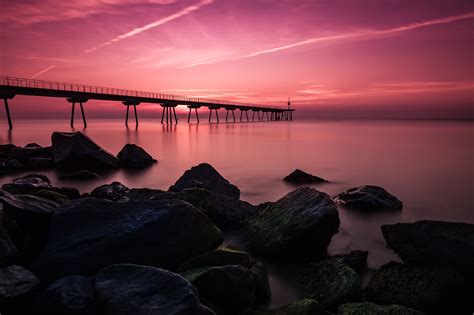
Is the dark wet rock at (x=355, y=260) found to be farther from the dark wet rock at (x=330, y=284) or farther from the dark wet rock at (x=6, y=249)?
the dark wet rock at (x=6, y=249)

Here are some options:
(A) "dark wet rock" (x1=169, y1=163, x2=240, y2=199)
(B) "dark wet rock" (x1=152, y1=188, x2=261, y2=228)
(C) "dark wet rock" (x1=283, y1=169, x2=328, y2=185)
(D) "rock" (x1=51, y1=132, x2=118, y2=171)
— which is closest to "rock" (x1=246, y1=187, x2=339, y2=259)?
(B) "dark wet rock" (x1=152, y1=188, x2=261, y2=228)

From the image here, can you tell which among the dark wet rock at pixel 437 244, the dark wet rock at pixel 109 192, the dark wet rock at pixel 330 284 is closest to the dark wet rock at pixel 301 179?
→ the dark wet rock at pixel 109 192

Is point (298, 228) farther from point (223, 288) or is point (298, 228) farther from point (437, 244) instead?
point (223, 288)

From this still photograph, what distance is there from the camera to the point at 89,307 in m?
3.64

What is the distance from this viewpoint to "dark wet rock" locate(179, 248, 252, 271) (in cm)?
467

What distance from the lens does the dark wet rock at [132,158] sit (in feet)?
59.3

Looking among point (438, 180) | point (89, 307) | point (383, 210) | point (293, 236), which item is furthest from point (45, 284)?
point (438, 180)

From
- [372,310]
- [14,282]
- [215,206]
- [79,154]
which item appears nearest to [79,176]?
[79,154]

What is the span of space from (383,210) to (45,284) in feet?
28.1

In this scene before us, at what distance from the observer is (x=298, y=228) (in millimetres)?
5801

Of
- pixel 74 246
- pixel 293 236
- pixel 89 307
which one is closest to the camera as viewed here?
pixel 89 307

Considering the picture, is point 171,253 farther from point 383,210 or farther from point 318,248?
point 383,210

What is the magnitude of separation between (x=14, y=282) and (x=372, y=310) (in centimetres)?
411

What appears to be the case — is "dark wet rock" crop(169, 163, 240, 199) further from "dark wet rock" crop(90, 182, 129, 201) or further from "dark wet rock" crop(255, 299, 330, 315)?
"dark wet rock" crop(255, 299, 330, 315)
